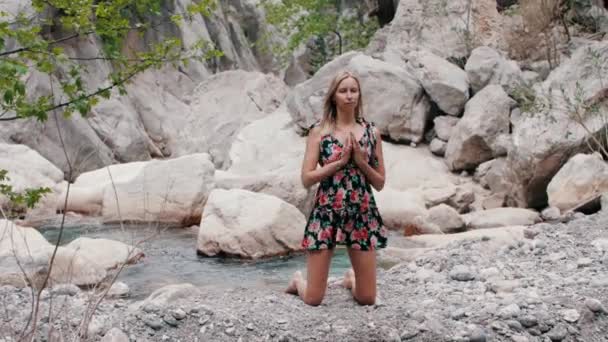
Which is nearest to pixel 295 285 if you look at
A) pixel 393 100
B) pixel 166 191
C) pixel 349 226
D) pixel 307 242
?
pixel 307 242

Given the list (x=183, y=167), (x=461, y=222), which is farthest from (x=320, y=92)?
(x=461, y=222)

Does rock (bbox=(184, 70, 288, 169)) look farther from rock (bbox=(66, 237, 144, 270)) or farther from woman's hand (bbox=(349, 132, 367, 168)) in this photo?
woman's hand (bbox=(349, 132, 367, 168))

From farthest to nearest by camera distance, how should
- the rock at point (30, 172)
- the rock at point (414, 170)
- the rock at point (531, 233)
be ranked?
1. the rock at point (414, 170)
2. the rock at point (30, 172)
3. the rock at point (531, 233)

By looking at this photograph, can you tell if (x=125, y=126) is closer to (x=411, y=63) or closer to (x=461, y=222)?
(x=411, y=63)

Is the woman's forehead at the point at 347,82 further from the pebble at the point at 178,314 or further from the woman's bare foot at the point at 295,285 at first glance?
the pebble at the point at 178,314

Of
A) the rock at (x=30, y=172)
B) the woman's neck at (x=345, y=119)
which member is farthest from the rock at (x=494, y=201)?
the woman's neck at (x=345, y=119)

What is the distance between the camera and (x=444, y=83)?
49.6 ft

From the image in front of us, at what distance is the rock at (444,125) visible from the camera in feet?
49.0

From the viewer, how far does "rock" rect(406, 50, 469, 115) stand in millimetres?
15133

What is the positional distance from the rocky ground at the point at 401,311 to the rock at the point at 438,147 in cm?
858

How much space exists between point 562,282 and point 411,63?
36.3 ft

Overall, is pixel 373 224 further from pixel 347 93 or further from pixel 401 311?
pixel 347 93

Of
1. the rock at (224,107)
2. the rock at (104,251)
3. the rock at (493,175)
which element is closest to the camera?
the rock at (104,251)

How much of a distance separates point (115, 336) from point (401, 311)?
1954mm
